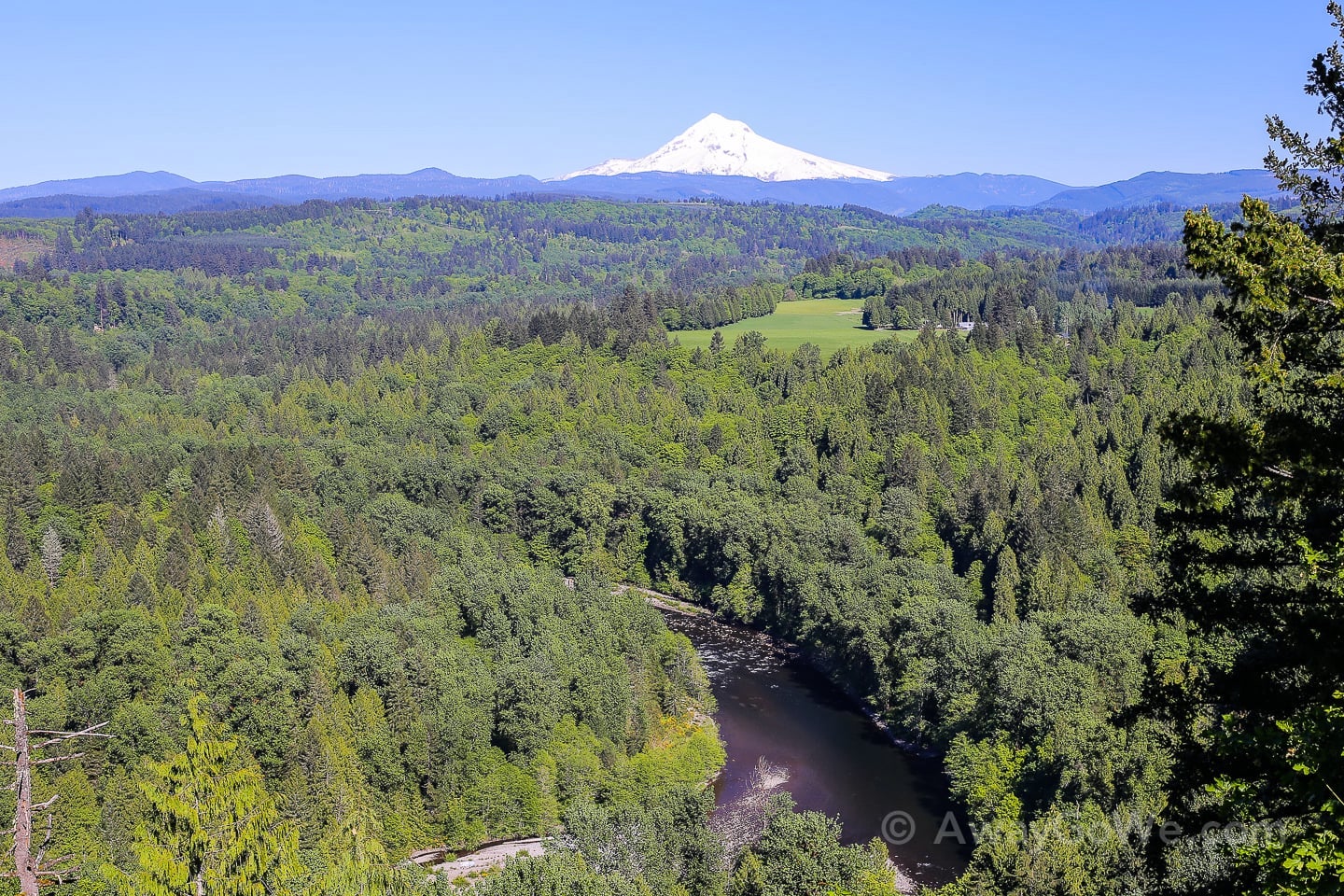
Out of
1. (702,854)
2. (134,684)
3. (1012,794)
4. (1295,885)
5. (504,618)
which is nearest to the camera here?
(1295,885)

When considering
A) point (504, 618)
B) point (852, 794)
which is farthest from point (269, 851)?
point (504, 618)

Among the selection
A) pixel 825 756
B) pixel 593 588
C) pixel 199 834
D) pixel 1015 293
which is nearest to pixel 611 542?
pixel 593 588

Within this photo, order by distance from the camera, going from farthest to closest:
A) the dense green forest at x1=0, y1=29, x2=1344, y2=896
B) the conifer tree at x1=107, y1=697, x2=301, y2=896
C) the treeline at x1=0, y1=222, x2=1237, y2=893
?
the treeline at x1=0, y1=222, x2=1237, y2=893
the conifer tree at x1=107, y1=697, x2=301, y2=896
the dense green forest at x1=0, y1=29, x2=1344, y2=896

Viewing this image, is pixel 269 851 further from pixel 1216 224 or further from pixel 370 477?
pixel 370 477

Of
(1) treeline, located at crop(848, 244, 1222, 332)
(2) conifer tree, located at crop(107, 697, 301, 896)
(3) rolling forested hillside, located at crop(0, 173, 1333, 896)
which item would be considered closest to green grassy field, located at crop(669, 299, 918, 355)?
(1) treeline, located at crop(848, 244, 1222, 332)

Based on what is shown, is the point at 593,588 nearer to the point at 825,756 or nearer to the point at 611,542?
the point at 825,756

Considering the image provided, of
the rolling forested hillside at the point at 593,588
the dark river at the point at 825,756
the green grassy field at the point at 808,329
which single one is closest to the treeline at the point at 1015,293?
the green grassy field at the point at 808,329

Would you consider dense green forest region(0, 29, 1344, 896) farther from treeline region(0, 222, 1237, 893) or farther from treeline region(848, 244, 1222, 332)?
treeline region(848, 244, 1222, 332)
